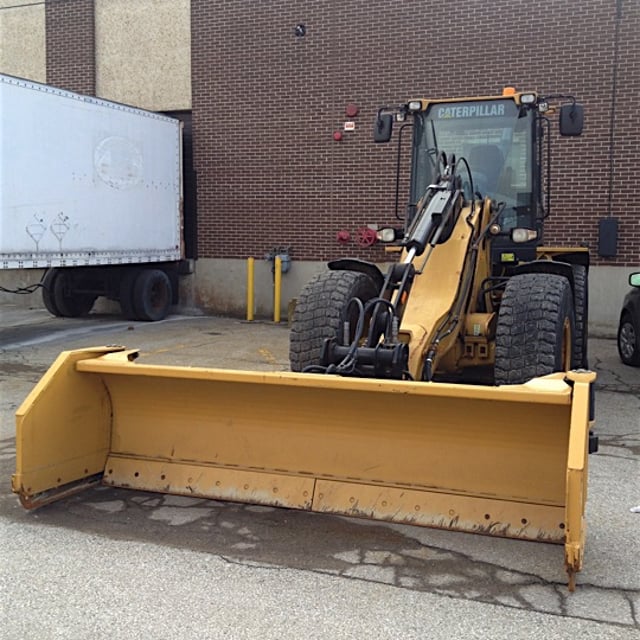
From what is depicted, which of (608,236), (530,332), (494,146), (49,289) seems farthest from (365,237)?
(530,332)

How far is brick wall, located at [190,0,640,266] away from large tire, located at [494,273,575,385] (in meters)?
7.77

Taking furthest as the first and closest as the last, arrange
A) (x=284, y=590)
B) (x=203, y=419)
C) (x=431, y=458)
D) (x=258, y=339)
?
(x=258, y=339) → (x=203, y=419) → (x=431, y=458) → (x=284, y=590)

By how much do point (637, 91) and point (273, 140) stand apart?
6354 millimetres

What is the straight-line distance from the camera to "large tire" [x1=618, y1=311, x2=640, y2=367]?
9641 mm

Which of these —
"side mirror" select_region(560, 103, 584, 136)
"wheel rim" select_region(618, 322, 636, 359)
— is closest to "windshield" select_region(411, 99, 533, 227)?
"side mirror" select_region(560, 103, 584, 136)

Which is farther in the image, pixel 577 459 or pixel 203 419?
pixel 203 419

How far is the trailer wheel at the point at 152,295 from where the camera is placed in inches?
546

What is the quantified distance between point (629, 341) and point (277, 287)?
6.52 m

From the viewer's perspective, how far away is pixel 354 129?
13.8 meters

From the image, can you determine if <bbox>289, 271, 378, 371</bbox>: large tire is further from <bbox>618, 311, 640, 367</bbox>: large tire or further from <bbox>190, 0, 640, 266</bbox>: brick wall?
<bbox>190, 0, 640, 266</bbox>: brick wall

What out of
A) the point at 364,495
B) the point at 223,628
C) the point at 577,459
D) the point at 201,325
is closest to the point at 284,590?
the point at 223,628

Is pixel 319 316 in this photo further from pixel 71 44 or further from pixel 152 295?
pixel 71 44

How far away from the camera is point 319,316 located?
576 cm

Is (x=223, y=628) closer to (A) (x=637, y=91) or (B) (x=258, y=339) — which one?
(B) (x=258, y=339)
